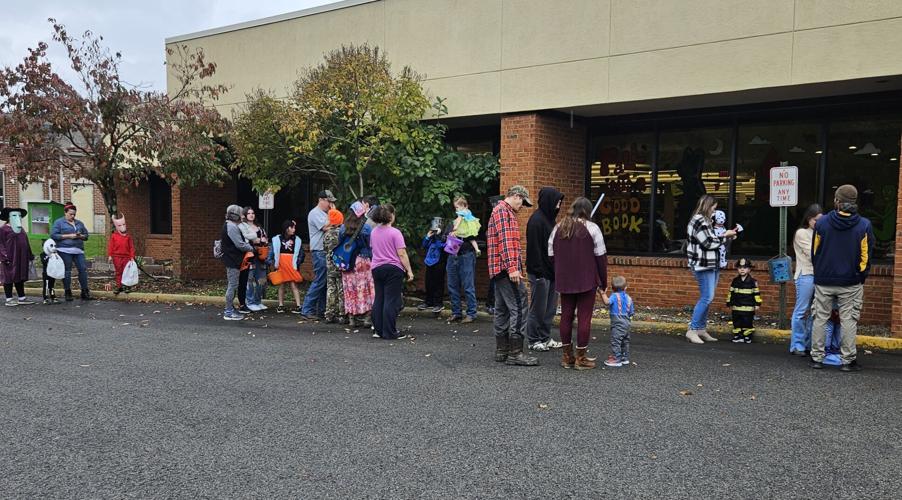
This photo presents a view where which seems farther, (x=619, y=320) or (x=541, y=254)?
(x=541, y=254)

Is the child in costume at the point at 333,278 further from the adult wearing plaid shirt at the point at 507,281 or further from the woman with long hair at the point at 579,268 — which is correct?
the woman with long hair at the point at 579,268

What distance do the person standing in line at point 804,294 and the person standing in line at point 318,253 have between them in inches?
255

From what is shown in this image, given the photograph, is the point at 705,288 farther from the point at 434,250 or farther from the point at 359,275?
the point at 359,275

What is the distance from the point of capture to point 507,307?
277 inches

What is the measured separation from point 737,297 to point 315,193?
10.9 meters

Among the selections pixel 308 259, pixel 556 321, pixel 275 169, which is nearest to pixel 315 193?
pixel 308 259

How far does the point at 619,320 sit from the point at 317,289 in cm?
522

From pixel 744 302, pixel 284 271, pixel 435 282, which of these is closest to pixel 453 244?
pixel 435 282

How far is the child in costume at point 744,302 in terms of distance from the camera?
8383 millimetres

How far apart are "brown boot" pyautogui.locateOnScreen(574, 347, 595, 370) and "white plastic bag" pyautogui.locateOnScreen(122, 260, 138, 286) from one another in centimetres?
995

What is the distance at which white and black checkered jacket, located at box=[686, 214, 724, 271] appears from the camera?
814cm

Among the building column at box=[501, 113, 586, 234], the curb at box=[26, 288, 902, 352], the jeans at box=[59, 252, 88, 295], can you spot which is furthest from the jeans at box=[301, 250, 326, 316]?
the jeans at box=[59, 252, 88, 295]

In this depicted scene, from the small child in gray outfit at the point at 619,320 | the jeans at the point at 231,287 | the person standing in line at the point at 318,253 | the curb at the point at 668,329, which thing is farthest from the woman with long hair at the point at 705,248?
the jeans at the point at 231,287

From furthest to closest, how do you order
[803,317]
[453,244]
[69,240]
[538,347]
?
1. [69,240]
2. [453,244]
3. [538,347]
4. [803,317]
